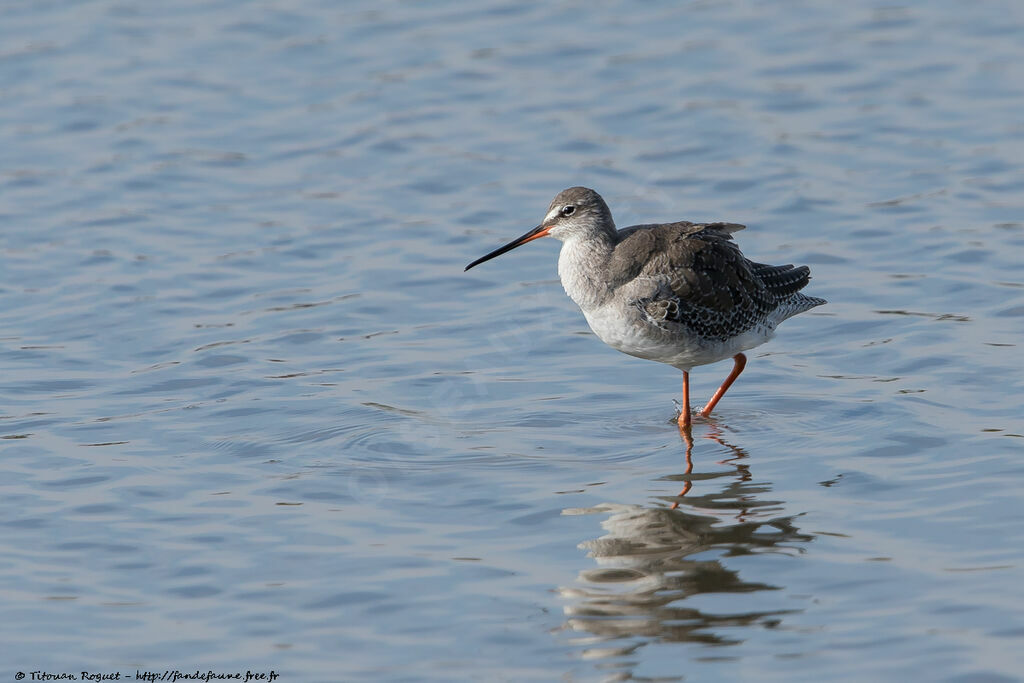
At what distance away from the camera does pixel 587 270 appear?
1087 centimetres

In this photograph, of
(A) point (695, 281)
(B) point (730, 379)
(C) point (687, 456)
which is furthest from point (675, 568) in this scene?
(B) point (730, 379)

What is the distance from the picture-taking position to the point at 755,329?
11.4m

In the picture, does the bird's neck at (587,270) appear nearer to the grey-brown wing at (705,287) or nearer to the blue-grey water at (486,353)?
the grey-brown wing at (705,287)

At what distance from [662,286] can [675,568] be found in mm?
2844

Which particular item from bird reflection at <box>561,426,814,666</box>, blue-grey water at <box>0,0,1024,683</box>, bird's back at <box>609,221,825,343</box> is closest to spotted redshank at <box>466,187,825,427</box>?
bird's back at <box>609,221,825,343</box>

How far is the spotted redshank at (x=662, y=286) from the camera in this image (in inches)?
420

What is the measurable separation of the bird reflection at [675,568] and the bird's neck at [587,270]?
5.27 ft

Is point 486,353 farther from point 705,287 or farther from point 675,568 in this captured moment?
point 675,568

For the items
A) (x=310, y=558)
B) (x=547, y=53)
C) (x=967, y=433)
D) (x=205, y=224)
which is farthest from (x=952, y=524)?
(x=547, y=53)

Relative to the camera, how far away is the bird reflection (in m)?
7.73

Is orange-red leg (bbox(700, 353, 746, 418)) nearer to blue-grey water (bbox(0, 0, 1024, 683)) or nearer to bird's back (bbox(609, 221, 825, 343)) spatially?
blue-grey water (bbox(0, 0, 1024, 683))

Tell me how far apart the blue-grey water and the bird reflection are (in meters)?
0.03

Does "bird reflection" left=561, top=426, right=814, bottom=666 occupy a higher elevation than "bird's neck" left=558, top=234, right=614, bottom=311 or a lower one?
lower

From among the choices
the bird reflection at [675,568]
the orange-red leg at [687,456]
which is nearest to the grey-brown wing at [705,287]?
the orange-red leg at [687,456]
